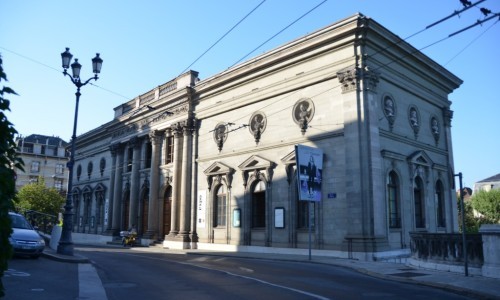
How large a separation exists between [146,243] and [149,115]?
1060 centimetres

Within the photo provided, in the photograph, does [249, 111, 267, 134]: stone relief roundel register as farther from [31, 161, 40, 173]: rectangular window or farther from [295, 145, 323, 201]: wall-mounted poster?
[31, 161, 40, 173]: rectangular window

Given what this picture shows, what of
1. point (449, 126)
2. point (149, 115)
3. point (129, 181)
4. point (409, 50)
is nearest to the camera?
point (409, 50)

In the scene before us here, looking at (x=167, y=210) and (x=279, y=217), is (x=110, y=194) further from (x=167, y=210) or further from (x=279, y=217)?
(x=279, y=217)

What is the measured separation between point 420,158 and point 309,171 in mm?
7861

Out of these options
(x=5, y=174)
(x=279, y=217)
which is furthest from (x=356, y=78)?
(x=5, y=174)

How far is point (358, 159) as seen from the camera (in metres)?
20.4

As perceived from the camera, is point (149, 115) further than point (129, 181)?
No

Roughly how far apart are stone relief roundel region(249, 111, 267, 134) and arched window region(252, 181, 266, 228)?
10.6 feet

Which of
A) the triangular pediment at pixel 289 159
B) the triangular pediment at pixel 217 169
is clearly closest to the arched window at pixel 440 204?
the triangular pediment at pixel 289 159

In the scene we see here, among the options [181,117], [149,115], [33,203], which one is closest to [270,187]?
A: [181,117]

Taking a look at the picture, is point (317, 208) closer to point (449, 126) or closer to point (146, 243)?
point (449, 126)

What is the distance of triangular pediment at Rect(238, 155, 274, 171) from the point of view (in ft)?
81.1

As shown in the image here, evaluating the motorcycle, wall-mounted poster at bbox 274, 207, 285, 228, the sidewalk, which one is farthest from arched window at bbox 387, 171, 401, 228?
the motorcycle

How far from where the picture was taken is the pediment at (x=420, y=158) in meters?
23.6
